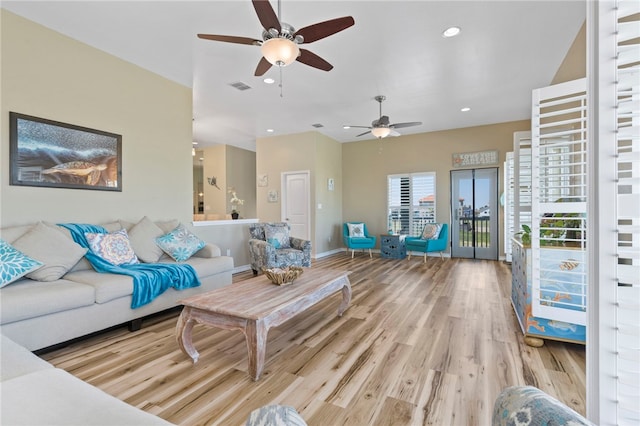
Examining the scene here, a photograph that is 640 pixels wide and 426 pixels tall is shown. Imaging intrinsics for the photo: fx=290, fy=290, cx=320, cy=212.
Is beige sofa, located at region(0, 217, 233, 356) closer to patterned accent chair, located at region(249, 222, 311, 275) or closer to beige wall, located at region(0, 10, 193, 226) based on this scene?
beige wall, located at region(0, 10, 193, 226)

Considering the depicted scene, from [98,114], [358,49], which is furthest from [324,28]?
[98,114]

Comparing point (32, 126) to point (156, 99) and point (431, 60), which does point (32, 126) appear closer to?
point (156, 99)

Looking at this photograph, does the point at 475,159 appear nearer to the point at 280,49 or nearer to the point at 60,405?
the point at 280,49

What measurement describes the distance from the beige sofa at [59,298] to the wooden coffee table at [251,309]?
603 millimetres

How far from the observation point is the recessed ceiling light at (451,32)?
304 centimetres

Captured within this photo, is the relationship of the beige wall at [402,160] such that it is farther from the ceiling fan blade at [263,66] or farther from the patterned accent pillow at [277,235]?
the ceiling fan blade at [263,66]

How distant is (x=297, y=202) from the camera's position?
7246 mm

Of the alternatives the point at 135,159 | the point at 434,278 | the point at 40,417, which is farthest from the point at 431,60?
the point at 40,417

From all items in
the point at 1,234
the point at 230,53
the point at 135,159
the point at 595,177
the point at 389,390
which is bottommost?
the point at 389,390

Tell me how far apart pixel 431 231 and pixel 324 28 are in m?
5.26

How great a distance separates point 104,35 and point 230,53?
4.26 feet

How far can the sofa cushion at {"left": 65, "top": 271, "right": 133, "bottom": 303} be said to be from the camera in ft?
8.16

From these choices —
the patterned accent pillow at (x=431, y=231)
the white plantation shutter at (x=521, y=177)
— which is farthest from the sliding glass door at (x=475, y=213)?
the white plantation shutter at (x=521, y=177)

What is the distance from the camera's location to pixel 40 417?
851mm
